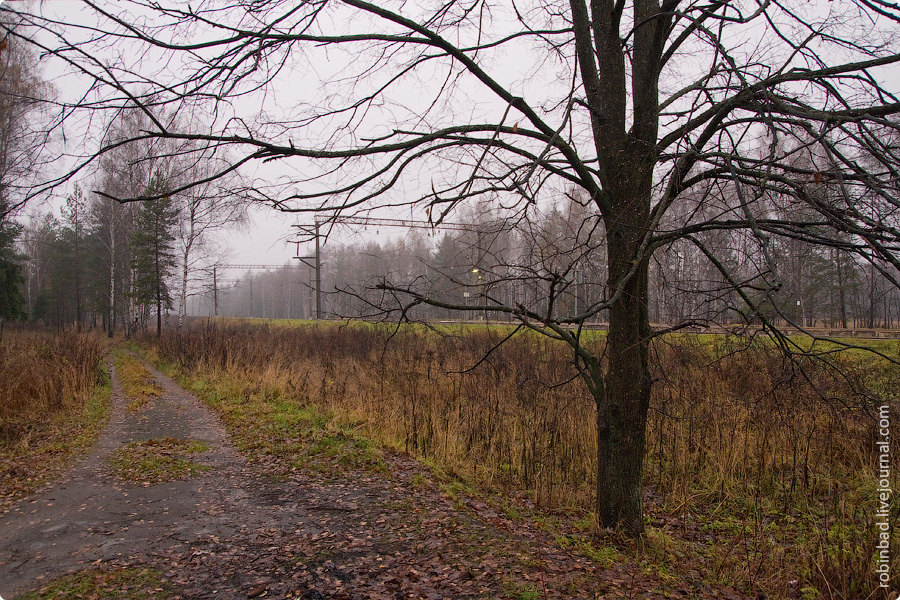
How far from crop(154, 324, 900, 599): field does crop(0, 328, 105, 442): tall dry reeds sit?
2.35 metres

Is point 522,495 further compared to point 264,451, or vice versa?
point 264,451

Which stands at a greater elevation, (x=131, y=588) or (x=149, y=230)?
(x=149, y=230)

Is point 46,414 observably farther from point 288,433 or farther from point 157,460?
point 288,433

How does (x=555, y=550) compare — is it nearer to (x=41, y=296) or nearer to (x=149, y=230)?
(x=149, y=230)

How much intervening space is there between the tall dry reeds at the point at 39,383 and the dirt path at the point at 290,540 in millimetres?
2839

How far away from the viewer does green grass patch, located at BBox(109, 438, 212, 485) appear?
584 cm

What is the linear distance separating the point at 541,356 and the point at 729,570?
9.98 metres

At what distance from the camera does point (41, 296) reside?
3697 centimetres

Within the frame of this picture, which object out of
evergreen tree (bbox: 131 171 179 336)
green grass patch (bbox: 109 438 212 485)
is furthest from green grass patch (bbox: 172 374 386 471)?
evergreen tree (bbox: 131 171 179 336)

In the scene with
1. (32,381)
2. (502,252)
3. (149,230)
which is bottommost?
(32,381)

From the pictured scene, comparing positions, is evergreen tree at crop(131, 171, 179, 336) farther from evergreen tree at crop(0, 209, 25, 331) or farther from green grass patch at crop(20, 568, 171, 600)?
green grass patch at crop(20, 568, 171, 600)

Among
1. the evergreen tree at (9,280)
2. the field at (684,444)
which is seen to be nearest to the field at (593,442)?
the field at (684,444)

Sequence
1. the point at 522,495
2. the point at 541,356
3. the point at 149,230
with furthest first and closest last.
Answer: the point at 149,230, the point at 541,356, the point at 522,495

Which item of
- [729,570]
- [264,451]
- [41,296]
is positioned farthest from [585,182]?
[41,296]
